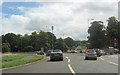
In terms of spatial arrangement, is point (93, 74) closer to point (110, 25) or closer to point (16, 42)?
point (110, 25)

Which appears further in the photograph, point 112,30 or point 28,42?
point 28,42

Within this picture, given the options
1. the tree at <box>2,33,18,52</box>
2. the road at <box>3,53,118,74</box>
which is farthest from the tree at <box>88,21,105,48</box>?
the tree at <box>2,33,18,52</box>

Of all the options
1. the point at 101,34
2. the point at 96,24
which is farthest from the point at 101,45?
the point at 96,24

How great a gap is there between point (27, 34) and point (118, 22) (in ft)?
237

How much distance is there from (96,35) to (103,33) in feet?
11.7

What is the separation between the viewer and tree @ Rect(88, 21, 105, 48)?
70.9 m

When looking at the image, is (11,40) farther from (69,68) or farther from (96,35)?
(69,68)

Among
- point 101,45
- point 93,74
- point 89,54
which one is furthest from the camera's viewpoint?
point 101,45

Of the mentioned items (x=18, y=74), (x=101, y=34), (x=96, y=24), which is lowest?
(x=18, y=74)

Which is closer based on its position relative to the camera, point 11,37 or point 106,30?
point 106,30

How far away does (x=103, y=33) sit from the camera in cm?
7319

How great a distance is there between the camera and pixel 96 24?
74.0 metres

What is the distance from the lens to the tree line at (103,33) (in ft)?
234

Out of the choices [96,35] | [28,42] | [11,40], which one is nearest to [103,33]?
[96,35]
